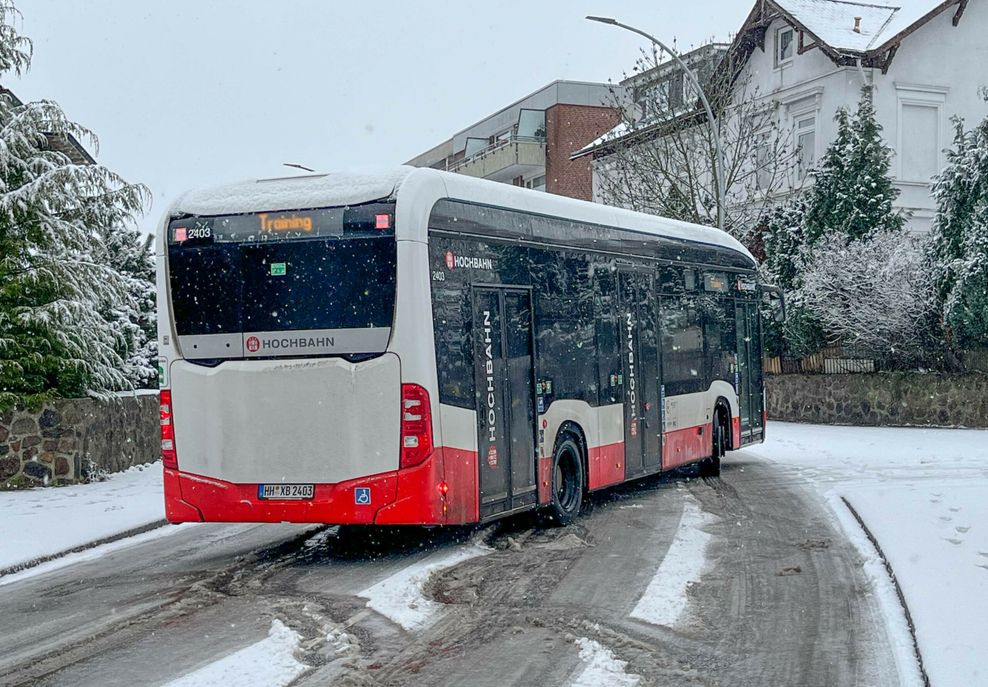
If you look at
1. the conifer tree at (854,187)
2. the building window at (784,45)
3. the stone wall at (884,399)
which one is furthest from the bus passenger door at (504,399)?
the building window at (784,45)

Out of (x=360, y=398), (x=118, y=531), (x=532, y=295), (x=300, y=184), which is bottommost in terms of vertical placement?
(x=118, y=531)

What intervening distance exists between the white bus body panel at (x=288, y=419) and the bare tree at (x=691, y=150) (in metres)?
22.7

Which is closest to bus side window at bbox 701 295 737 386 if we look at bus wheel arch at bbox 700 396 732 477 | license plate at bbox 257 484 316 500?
bus wheel arch at bbox 700 396 732 477

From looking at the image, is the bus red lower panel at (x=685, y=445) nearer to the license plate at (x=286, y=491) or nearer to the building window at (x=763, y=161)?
the license plate at (x=286, y=491)

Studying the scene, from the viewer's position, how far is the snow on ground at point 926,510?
23.8 feet

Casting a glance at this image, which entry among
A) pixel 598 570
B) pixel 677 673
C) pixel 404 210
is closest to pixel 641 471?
pixel 598 570

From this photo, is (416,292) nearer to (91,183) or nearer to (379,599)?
(379,599)

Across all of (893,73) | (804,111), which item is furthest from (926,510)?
(804,111)

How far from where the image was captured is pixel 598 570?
382 inches

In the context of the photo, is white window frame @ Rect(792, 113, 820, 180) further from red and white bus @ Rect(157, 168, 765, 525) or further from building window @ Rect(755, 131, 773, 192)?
red and white bus @ Rect(157, 168, 765, 525)

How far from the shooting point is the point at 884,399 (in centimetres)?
2720

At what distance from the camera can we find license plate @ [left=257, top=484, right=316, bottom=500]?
990 cm

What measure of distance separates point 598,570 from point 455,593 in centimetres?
145

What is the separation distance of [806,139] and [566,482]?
91.9 ft
